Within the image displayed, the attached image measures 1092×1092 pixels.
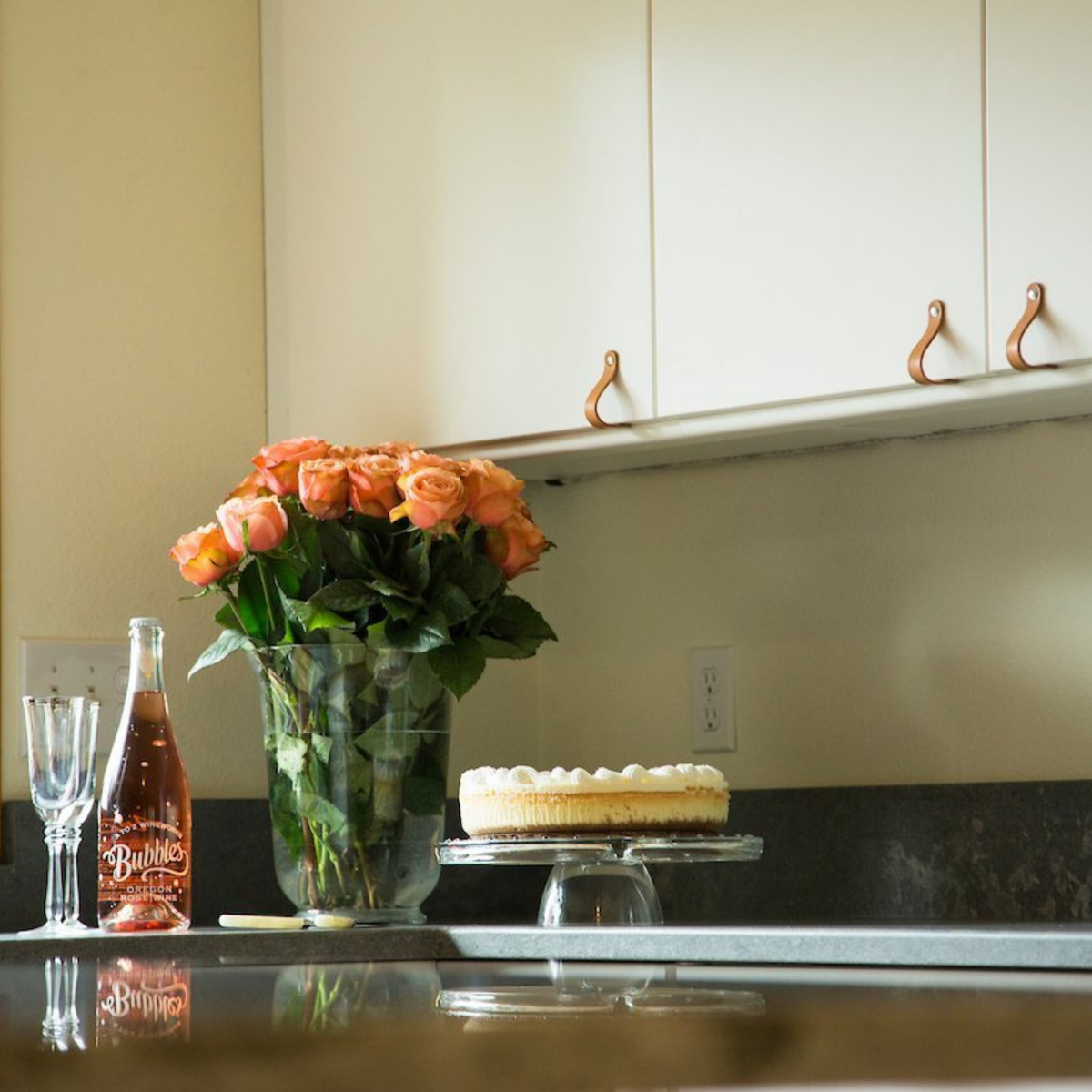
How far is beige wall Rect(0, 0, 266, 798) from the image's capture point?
2055mm

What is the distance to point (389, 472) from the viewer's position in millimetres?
1891

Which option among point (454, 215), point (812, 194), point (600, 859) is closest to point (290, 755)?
point (600, 859)

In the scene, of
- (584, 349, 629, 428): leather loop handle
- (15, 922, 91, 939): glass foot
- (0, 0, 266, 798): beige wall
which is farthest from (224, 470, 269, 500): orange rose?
(15, 922, 91, 939): glass foot

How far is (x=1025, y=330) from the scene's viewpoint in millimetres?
1568

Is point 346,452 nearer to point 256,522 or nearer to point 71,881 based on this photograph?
point 256,522

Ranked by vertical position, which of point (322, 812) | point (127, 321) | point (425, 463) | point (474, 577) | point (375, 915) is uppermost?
point (127, 321)

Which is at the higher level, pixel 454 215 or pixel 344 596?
pixel 454 215

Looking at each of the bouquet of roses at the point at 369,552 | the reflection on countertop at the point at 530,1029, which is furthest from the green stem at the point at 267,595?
the reflection on countertop at the point at 530,1029

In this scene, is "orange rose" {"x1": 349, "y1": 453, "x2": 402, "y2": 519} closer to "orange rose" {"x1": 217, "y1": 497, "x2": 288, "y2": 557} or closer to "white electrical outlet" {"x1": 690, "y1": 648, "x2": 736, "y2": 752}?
"orange rose" {"x1": 217, "y1": 497, "x2": 288, "y2": 557}

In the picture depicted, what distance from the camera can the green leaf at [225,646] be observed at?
6.38 ft

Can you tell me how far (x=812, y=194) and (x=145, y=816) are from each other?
2.80 feet

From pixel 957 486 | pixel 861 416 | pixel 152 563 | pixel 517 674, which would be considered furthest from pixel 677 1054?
pixel 517 674

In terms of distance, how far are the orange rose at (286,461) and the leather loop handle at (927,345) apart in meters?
0.62

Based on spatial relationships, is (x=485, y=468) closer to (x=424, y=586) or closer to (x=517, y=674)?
(x=424, y=586)
